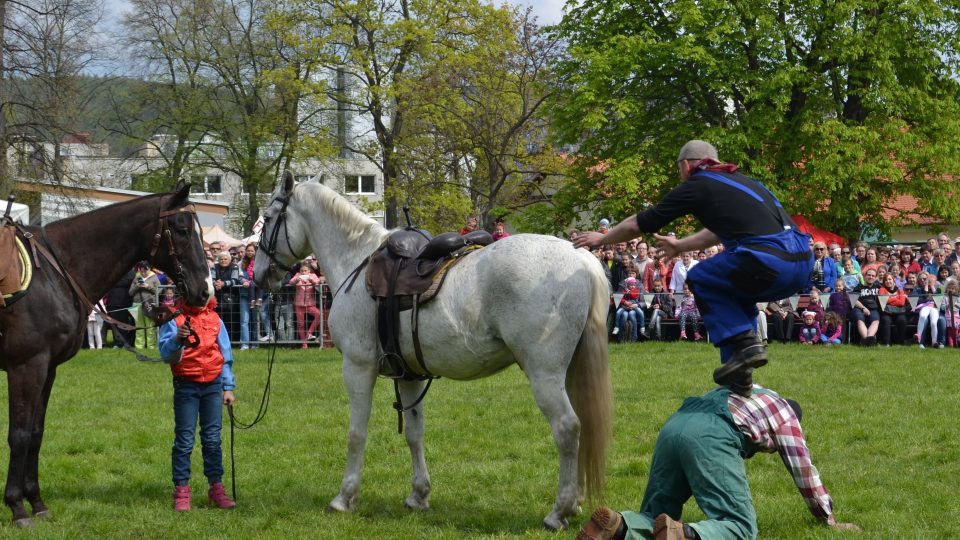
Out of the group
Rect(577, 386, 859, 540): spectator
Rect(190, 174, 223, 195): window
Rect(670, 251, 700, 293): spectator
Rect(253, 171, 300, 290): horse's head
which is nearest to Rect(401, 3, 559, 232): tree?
Rect(190, 174, 223, 195): window

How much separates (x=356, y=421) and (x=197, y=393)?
1211mm

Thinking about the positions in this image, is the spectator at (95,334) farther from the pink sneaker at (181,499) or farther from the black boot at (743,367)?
the black boot at (743,367)

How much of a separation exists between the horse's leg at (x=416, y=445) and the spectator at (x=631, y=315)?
12298 mm

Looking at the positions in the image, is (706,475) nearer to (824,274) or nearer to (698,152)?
(698,152)

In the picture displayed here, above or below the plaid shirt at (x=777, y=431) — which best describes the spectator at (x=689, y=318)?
above

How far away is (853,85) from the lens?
31.7 meters

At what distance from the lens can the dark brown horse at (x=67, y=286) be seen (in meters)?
6.85

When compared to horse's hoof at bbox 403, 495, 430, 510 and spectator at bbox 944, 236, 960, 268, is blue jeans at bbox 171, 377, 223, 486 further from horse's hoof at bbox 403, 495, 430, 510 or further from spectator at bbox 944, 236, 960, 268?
spectator at bbox 944, 236, 960, 268

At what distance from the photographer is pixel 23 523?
6.83 metres

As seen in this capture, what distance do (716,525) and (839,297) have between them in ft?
49.3

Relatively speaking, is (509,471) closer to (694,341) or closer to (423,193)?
(694,341)

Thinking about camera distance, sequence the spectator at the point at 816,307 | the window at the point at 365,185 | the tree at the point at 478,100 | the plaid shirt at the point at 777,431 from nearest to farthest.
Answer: the plaid shirt at the point at 777,431
the spectator at the point at 816,307
the tree at the point at 478,100
the window at the point at 365,185

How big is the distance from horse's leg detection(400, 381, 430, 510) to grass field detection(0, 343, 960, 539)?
0.43 feet

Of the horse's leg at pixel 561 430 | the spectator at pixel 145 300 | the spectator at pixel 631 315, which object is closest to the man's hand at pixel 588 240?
the horse's leg at pixel 561 430
